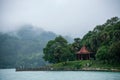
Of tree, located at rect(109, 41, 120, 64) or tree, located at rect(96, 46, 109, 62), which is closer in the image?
Answer: tree, located at rect(109, 41, 120, 64)

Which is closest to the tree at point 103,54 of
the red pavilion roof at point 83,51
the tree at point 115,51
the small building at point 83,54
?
the tree at point 115,51

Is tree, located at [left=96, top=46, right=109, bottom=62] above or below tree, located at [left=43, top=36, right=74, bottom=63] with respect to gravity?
below

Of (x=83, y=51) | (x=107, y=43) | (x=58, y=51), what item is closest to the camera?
(x=107, y=43)

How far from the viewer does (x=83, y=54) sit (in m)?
112

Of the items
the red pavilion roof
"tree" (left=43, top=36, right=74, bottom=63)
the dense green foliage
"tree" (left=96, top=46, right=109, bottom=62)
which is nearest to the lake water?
the dense green foliage

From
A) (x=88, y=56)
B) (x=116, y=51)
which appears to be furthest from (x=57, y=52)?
(x=116, y=51)

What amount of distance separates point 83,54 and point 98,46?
8774 millimetres

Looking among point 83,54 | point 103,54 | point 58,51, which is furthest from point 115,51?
point 83,54

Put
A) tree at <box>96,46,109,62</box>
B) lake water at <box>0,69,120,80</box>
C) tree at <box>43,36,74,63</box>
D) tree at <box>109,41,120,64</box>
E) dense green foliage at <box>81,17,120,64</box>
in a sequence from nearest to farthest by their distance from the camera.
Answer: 1. lake water at <box>0,69,120,80</box>
2. tree at <box>109,41,120,64</box>
3. dense green foliage at <box>81,17,120,64</box>
4. tree at <box>96,46,109,62</box>
5. tree at <box>43,36,74,63</box>

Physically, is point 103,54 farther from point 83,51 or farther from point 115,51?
point 83,51

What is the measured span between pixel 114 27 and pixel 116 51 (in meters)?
15.0

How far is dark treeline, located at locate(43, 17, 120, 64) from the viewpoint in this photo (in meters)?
86.7

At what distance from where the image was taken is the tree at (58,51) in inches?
4200

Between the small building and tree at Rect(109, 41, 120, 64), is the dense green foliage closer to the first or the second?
tree at Rect(109, 41, 120, 64)
